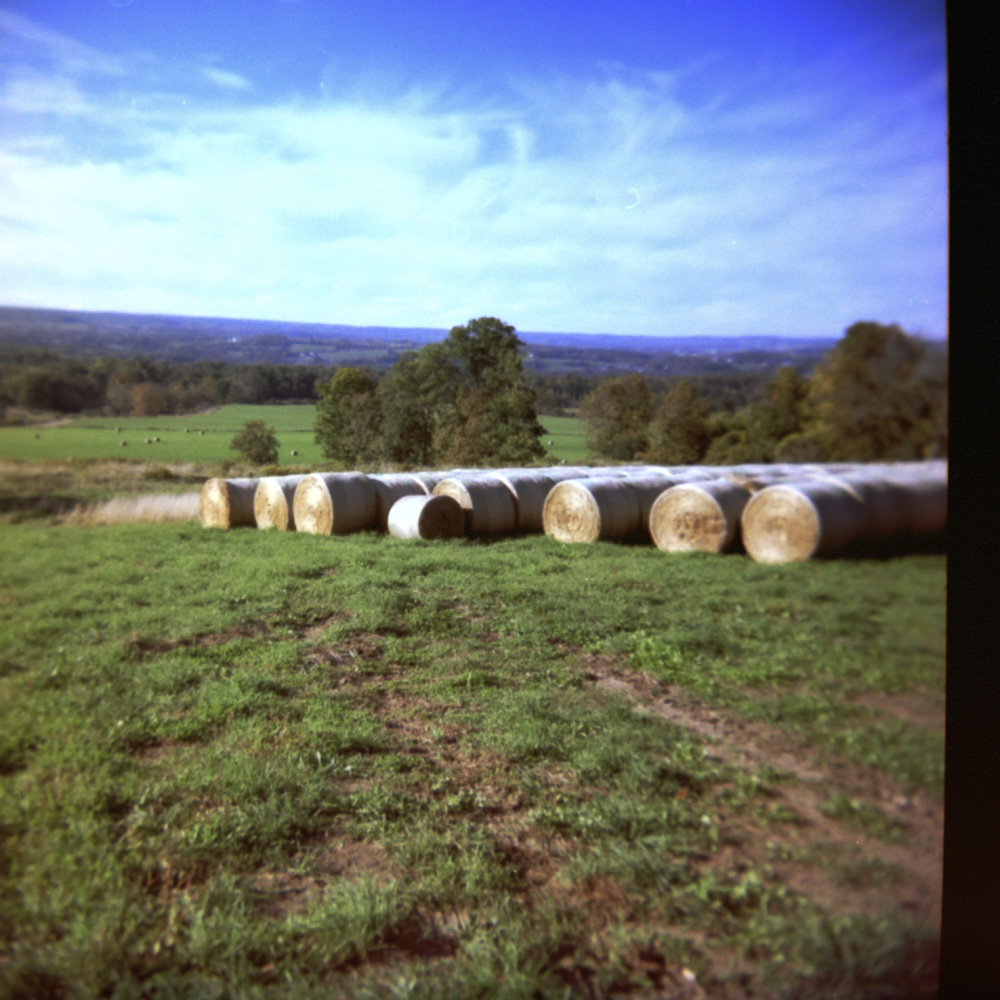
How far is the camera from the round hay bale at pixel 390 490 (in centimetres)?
305

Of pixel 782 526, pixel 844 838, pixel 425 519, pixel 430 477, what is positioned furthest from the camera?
pixel 425 519

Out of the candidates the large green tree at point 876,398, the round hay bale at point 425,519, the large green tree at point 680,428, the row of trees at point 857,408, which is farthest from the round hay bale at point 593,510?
the large green tree at point 876,398

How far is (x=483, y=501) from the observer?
369cm

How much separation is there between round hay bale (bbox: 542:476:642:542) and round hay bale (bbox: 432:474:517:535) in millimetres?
270

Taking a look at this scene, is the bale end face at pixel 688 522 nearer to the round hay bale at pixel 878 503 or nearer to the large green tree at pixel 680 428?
the large green tree at pixel 680 428

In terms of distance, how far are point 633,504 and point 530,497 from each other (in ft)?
2.78

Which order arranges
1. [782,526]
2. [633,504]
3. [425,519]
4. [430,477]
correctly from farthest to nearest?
1. [633,504]
2. [425,519]
3. [430,477]
4. [782,526]

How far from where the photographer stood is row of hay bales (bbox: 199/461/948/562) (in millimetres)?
2098

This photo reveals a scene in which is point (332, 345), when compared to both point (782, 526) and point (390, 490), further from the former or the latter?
point (782, 526)

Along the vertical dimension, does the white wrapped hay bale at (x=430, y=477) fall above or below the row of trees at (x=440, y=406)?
below

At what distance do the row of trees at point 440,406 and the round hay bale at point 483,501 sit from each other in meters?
0.12

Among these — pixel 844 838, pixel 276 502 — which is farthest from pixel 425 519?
pixel 844 838

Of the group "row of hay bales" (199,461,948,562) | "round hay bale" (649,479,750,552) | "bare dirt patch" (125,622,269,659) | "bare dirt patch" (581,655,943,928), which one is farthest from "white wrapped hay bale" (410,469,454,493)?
"bare dirt patch" (581,655,943,928)

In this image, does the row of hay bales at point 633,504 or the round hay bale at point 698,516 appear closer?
the row of hay bales at point 633,504
